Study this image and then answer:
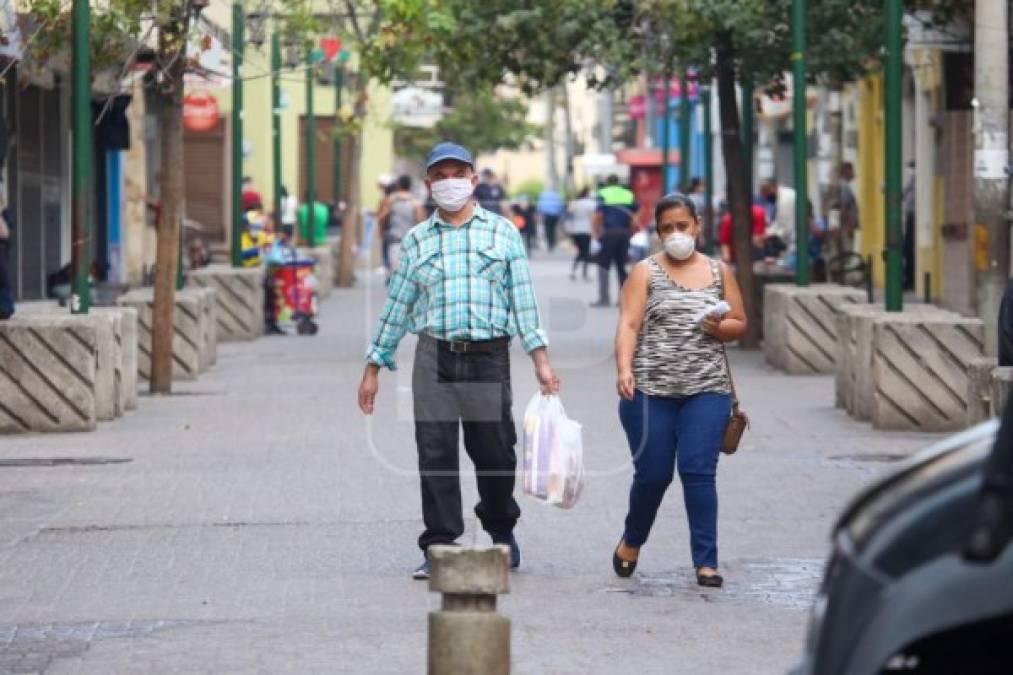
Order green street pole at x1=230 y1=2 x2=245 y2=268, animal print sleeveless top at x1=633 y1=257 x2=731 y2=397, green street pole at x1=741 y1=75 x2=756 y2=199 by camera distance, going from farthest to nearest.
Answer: green street pole at x1=230 y1=2 x2=245 y2=268 → green street pole at x1=741 y1=75 x2=756 y2=199 → animal print sleeveless top at x1=633 y1=257 x2=731 y2=397

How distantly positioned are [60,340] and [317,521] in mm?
4956

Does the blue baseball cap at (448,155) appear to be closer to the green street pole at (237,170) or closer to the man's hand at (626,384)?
the man's hand at (626,384)

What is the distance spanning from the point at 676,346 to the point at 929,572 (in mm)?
6520

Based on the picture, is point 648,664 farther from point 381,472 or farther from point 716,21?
point 716,21

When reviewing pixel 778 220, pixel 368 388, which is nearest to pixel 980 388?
pixel 368 388

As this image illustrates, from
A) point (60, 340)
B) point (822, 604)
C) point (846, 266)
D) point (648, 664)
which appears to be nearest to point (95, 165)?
point (846, 266)

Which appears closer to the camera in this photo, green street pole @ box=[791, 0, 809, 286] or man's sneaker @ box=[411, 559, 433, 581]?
man's sneaker @ box=[411, 559, 433, 581]

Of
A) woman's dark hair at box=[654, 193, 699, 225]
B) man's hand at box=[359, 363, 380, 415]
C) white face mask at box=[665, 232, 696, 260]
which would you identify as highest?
woman's dark hair at box=[654, 193, 699, 225]

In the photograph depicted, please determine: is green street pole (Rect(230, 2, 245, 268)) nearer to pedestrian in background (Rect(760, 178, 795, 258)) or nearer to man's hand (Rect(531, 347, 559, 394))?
pedestrian in background (Rect(760, 178, 795, 258))

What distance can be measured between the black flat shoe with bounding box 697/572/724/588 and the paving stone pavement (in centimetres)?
4

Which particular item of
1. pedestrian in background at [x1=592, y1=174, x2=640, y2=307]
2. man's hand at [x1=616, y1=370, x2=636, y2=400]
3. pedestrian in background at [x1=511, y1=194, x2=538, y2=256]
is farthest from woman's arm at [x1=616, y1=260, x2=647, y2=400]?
pedestrian in background at [x1=511, y1=194, x2=538, y2=256]

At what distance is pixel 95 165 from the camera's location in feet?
129

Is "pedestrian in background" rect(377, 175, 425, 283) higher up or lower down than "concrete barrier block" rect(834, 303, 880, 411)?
higher up

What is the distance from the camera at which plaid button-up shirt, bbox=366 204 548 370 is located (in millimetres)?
10531
